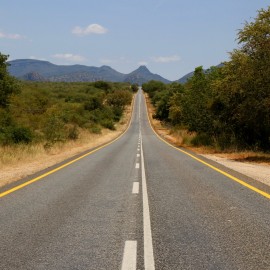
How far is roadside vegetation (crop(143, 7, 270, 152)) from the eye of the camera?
762 inches

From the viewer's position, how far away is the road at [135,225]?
4383 mm

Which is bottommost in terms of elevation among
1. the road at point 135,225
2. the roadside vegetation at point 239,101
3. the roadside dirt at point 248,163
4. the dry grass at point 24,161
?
the dry grass at point 24,161

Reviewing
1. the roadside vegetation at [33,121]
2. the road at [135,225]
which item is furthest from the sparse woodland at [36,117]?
the road at [135,225]

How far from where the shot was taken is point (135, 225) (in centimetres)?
600

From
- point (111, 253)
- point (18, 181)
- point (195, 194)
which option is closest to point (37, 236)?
point (111, 253)

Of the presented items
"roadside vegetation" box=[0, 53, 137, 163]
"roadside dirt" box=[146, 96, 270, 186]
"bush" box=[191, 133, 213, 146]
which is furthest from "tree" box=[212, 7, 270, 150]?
"roadside vegetation" box=[0, 53, 137, 163]

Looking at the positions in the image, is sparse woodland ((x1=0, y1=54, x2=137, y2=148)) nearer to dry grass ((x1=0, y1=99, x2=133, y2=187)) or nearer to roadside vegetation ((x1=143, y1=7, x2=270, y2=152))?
dry grass ((x1=0, y1=99, x2=133, y2=187))

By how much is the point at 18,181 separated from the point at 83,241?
680 centimetres

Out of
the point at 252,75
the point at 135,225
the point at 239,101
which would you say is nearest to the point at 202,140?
the point at 239,101

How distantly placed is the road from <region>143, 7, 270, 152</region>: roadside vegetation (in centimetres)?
1041

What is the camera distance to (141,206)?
746cm

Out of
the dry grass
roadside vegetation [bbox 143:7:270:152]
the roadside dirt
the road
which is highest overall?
roadside vegetation [bbox 143:7:270:152]

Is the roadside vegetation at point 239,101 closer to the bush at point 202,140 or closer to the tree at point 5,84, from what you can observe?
the bush at point 202,140

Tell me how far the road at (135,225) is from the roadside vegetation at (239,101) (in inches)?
410
